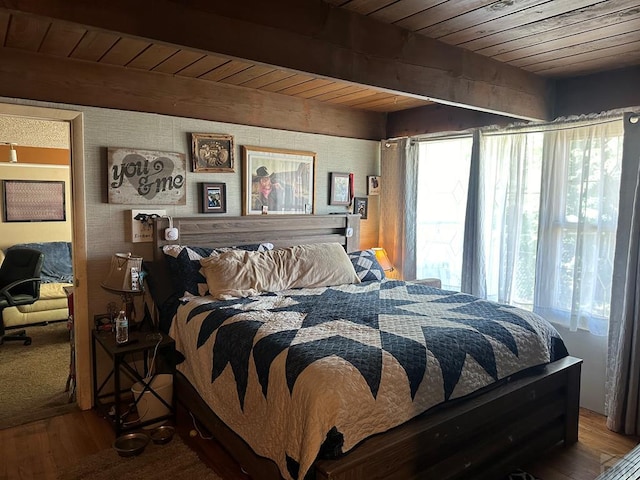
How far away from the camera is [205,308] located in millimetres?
2703

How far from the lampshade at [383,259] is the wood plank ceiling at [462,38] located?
1.58 metres

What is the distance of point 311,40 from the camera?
191cm

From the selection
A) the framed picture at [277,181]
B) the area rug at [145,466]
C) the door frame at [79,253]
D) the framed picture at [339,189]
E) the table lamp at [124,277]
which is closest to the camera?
the area rug at [145,466]

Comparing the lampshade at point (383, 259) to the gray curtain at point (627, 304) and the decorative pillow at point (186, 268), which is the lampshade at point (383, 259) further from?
the gray curtain at point (627, 304)

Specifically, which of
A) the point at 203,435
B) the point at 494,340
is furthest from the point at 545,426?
the point at 203,435

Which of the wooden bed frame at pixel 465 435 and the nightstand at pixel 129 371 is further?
the nightstand at pixel 129 371

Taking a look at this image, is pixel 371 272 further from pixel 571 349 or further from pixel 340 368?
pixel 340 368

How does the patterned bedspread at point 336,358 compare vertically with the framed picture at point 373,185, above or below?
below

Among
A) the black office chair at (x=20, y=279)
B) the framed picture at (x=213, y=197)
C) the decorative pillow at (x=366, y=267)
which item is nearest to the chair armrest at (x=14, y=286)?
the black office chair at (x=20, y=279)

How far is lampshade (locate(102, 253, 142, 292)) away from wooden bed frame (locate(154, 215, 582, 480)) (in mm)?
375

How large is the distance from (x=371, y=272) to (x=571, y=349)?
150cm

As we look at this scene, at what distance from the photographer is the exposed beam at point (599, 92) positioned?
9.17ft

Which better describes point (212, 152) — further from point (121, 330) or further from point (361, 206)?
point (361, 206)

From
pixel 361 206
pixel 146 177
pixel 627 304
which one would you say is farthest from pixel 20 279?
pixel 627 304
